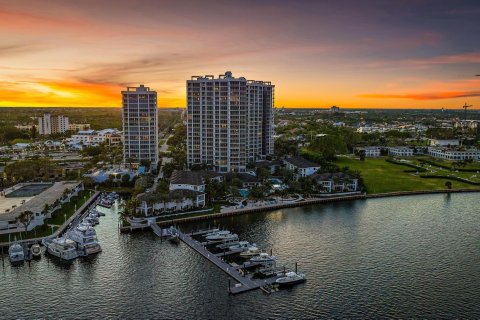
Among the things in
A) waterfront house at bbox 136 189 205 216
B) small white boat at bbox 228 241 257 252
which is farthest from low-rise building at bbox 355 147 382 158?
small white boat at bbox 228 241 257 252

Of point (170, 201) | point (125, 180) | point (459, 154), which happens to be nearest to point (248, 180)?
point (170, 201)

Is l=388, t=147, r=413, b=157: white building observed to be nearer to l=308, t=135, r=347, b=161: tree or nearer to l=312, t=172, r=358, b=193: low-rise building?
l=308, t=135, r=347, b=161: tree

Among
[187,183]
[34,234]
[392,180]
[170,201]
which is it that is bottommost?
[34,234]

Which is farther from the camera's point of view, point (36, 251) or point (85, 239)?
point (85, 239)

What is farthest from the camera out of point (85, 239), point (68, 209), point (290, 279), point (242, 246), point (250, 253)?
point (68, 209)

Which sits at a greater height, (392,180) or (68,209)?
(392,180)

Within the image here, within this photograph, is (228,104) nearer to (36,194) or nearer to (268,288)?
(36,194)

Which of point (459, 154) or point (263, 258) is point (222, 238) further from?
point (459, 154)

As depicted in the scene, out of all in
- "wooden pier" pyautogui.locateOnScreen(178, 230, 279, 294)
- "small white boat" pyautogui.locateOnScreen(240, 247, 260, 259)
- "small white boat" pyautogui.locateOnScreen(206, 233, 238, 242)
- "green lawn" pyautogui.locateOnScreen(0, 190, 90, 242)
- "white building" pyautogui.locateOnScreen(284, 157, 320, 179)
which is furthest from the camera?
"white building" pyautogui.locateOnScreen(284, 157, 320, 179)
